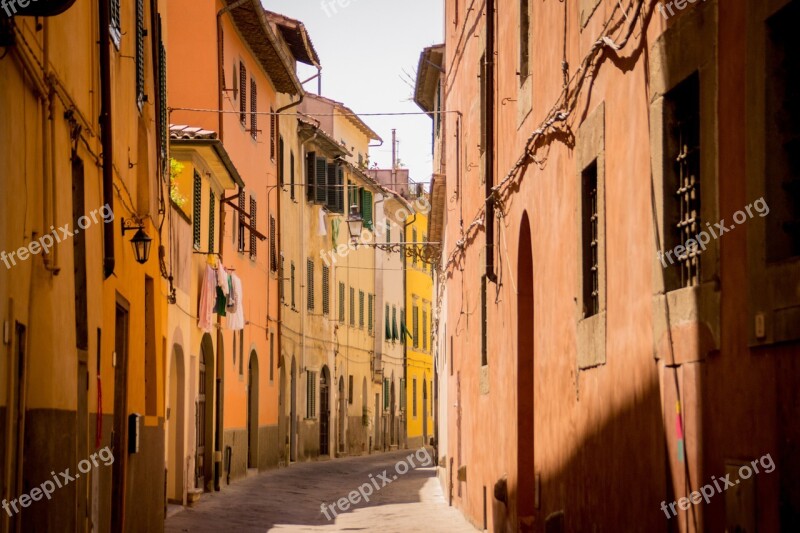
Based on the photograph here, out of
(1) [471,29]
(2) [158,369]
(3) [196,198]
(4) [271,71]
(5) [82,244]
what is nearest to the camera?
(5) [82,244]

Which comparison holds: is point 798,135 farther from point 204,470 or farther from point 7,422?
point 204,470

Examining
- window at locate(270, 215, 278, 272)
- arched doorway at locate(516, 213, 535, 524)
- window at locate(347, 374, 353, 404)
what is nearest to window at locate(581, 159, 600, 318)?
arched doorway at locate(516, 213, 535, 524)

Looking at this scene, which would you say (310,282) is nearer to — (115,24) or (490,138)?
(490,138)

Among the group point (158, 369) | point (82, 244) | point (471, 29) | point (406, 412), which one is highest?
point (471, 29)

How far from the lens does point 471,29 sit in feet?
67.0

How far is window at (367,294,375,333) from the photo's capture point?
54.0 meters

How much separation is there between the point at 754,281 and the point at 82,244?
5.38 m

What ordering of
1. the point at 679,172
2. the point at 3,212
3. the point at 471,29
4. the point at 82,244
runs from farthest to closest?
the point at 471,29
the point at 82,244
the point at 679,172
the point at 3,212

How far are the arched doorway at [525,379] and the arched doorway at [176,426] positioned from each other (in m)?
8.55

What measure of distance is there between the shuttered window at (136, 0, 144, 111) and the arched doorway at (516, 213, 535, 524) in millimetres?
4280

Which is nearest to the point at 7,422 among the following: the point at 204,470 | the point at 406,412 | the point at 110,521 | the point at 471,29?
the point at 110,521

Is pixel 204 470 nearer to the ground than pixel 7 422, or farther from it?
nearer to the ground

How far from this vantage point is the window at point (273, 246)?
3550 centimetres

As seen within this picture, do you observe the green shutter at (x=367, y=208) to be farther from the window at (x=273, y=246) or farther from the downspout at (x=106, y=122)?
the downspout at (x=106, y=122)
